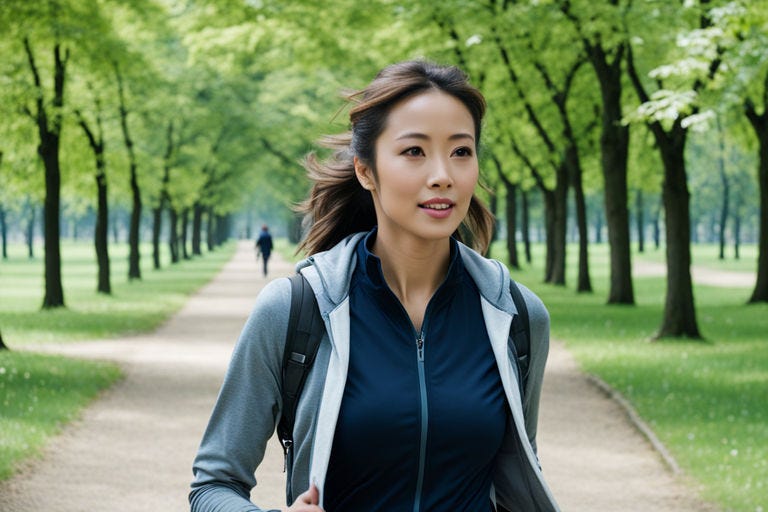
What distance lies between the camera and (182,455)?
926cm

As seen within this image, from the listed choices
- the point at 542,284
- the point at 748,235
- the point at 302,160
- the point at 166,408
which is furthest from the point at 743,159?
the point at 748,235

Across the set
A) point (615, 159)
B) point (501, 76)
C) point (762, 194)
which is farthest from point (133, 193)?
point (762, 194)

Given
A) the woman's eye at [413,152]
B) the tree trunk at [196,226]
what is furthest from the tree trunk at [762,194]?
the tree trunk at [196,226]

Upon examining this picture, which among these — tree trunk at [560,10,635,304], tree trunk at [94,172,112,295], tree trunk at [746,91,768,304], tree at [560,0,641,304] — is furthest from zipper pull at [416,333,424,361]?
tree trunk at [94,172,112,295]

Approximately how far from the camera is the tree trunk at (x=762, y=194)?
25.4 meters

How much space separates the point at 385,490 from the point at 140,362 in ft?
43.9

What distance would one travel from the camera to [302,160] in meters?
3.07

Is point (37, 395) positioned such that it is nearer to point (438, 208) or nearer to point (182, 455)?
point (182, 455)

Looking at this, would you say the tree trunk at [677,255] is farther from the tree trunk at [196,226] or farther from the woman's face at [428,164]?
the tree trunk at [196,226]

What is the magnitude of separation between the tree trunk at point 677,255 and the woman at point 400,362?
15712 millimetres

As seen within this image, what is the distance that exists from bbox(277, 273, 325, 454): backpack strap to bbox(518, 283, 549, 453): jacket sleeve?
19.5 inches

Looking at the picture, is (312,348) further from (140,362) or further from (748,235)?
(748,235)

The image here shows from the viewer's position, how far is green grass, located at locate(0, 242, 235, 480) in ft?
33.0

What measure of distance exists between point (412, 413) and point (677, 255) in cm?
1612
